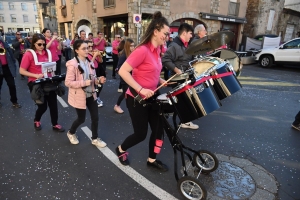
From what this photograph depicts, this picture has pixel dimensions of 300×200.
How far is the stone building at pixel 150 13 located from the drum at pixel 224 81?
38.9 ft

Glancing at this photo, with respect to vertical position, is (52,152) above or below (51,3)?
below

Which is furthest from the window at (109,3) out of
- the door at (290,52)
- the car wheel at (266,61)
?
the door at (290,52)

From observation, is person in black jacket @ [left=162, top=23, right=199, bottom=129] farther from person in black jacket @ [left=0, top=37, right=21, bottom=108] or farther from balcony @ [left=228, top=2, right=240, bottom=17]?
balcony @ [left=228, top=2, right=240, bottom=17]

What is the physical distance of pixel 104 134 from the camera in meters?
3.95

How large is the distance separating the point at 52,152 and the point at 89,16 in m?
18.4

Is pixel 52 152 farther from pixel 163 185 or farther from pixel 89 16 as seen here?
Result: pixel 89 16

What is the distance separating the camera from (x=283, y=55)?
37.6ft

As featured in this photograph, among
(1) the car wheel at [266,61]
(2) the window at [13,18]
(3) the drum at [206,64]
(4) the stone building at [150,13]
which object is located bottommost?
(1) the car wheel at [266,61]

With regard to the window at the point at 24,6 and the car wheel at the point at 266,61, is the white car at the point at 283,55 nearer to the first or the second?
the car wheel at the point at 266,61

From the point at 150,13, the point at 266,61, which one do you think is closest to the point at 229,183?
the point at 266,61

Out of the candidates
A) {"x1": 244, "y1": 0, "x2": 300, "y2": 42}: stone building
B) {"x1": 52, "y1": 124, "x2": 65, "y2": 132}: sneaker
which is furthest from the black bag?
{"x1": 244, "y1": 0, "x2": 300, "y2": 42}: stone building

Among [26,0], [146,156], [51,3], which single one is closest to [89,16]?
[51,3]

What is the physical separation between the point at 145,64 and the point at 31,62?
7.51 feet

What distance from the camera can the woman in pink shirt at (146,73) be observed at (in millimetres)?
2166
